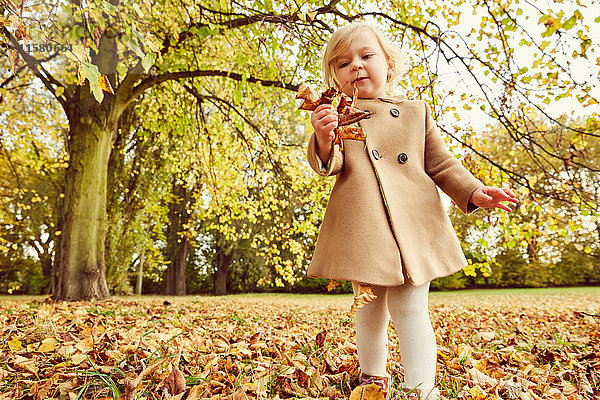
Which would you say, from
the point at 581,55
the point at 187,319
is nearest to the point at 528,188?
the point at 581,55

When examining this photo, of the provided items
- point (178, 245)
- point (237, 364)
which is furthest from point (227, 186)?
point (178, 245)

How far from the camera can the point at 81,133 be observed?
6.21 meters

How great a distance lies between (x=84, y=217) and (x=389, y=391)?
5769 mm

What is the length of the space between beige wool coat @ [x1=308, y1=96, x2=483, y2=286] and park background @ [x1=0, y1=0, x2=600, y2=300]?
113 centimetres

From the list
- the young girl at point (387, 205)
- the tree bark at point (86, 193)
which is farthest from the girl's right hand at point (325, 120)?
the tree bark at point (86, 193)

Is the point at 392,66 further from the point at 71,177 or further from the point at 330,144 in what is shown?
the point at 71,177

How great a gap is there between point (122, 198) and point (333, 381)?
12.0 meters

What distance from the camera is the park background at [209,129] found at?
3.92m

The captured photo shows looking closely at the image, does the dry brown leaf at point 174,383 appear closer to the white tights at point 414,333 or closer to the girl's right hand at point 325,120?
the white tights at point 414,333

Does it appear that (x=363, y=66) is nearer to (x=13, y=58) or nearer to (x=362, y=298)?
(x=362, y=298)

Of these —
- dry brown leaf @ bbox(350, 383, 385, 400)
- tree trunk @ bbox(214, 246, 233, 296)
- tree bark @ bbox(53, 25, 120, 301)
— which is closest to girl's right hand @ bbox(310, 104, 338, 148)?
dry brown leaf @ bbox(350, 383, 385, 400)

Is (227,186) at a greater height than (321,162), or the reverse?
(227,186)

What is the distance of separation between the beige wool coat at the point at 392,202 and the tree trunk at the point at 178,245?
1404 cm

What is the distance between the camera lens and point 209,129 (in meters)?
8.59
